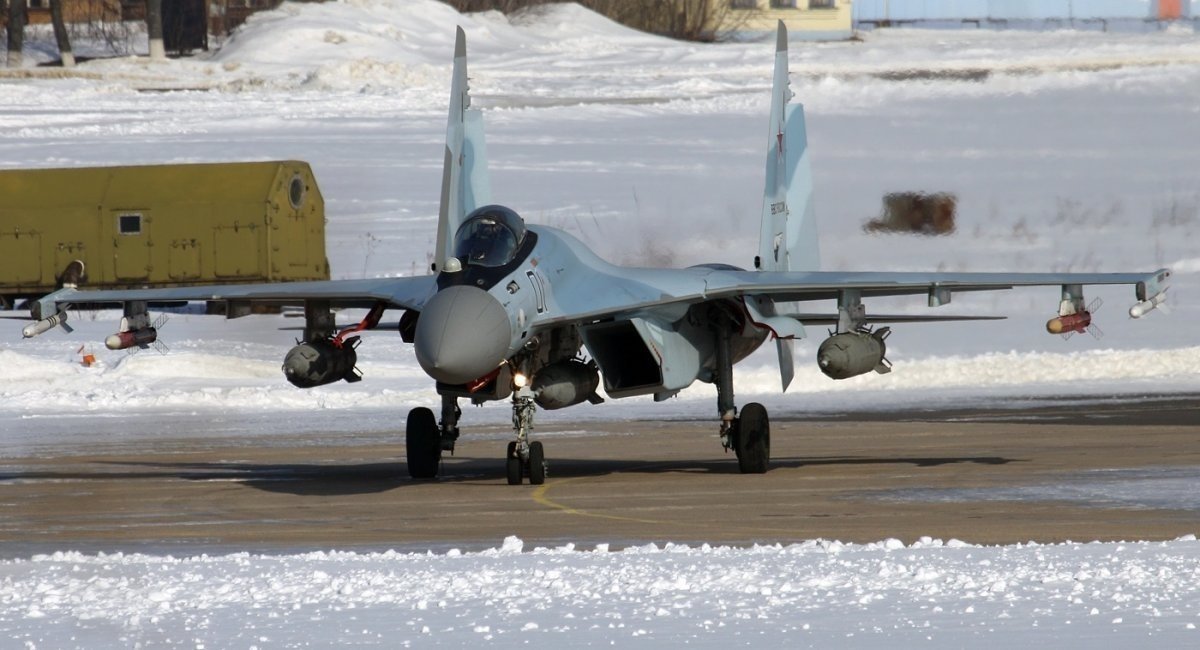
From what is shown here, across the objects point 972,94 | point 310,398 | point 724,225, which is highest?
point 972,94

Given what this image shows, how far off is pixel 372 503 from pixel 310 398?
11.7 m

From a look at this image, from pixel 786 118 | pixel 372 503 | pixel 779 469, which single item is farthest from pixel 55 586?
pixel 786 118

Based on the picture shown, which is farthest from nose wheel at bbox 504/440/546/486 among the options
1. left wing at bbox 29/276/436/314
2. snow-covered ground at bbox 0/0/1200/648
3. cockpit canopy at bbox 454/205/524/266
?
snow-covered ground at bbox 0/0/1200/648

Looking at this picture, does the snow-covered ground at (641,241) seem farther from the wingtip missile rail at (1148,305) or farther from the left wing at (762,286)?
the left wing at (762,286)

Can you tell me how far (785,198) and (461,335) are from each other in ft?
22.0

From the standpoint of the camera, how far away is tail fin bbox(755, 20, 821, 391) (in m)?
20.1

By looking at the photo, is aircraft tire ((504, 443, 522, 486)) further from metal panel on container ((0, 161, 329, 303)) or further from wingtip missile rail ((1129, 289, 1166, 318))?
metal panel on container ((0, 161, 329, 303))

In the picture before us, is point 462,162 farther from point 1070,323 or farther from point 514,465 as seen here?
point 1070,323

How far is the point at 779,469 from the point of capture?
18312 millimetres

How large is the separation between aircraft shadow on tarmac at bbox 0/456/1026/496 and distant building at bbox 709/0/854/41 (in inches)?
2096

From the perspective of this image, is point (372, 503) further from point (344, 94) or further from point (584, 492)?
point (344, 94)

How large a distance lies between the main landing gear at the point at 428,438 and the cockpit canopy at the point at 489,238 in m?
2.44

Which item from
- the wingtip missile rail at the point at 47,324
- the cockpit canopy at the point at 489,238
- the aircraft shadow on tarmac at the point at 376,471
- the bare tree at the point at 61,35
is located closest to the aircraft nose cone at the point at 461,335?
the cockpit canopy at the point at 489,238

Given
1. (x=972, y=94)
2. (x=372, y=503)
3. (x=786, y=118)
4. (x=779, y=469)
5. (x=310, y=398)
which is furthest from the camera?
(x=972, y=94)
